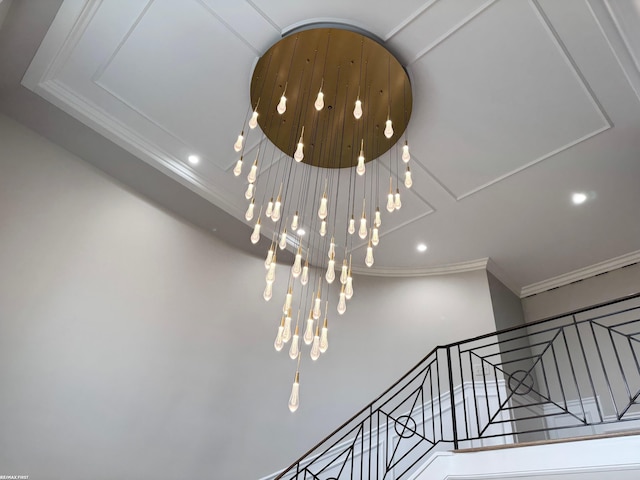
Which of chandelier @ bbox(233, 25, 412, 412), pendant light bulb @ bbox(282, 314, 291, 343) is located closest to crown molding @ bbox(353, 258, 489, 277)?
chandelier @ bbox(233, 25, 412, 412)

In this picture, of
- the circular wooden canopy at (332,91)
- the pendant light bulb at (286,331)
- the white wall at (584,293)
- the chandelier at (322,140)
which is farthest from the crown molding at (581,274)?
the pendant light bulb at (286,331)

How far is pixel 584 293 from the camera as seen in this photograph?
762 cm

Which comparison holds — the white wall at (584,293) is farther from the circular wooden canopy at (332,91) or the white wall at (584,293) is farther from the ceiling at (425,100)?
the circular wooden canopy at (332,91)

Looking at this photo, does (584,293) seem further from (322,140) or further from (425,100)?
(322,140)

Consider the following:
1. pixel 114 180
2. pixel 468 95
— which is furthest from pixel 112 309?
pixel 468 95

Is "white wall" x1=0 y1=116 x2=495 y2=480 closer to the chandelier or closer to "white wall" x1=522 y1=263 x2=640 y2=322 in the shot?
the chandelier

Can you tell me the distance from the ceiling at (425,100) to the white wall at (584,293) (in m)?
0.34

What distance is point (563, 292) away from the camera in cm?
788

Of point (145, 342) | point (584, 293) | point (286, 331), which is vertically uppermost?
Result: point (584, 293)

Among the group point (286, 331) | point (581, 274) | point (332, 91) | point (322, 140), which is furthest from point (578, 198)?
point (286, 331)

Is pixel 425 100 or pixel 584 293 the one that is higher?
pixel 425 100

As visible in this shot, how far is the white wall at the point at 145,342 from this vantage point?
484 centimetres

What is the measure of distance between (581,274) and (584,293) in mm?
317

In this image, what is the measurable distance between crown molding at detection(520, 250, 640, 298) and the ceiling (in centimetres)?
8
